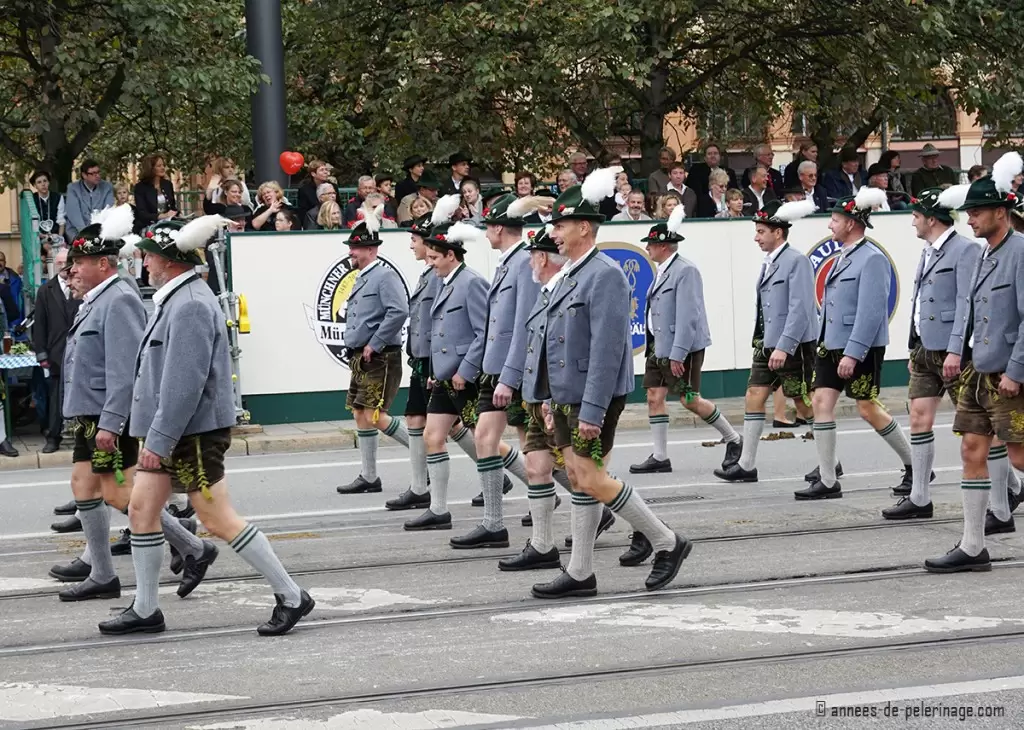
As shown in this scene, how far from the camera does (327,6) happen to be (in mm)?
23359

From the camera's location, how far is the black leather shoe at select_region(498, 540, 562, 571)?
862 centimetres

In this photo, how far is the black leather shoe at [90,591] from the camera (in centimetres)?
819

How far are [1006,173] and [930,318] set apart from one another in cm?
195

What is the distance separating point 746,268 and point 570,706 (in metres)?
12.0

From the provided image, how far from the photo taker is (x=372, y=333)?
11.5 meters

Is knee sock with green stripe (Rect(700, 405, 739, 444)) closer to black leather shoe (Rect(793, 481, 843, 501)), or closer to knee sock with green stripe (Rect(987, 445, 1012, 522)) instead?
black leather shoe (Rect(793, 481, 843, 501))

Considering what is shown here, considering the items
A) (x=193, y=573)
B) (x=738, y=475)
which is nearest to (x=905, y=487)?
(x=738, y=475)

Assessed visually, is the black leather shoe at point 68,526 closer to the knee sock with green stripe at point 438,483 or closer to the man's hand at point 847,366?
the knee sock with green stripe at point 438,483

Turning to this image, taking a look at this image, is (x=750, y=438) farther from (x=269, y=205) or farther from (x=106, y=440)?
(x=269, y=205)

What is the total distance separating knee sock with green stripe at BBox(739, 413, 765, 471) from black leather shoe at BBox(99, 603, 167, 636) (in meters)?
5.66

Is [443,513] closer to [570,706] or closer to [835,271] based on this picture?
[835,271]

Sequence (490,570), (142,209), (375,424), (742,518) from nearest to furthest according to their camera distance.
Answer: (490,570), (742,518), (375,424), (142,209)

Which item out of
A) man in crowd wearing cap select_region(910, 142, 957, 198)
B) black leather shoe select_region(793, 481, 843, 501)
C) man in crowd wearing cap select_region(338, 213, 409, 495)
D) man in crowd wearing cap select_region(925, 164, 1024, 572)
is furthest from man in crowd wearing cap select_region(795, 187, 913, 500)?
man in crowd wearing cap select_region(910, 142, 957, 198)

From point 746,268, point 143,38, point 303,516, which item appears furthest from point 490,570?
point 143,38
